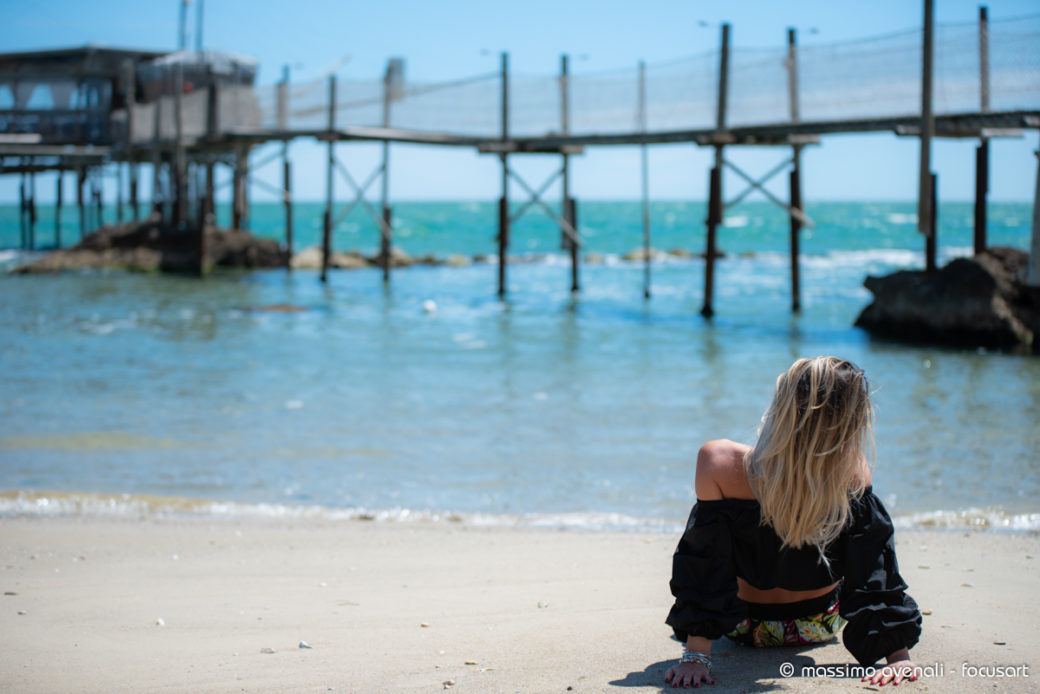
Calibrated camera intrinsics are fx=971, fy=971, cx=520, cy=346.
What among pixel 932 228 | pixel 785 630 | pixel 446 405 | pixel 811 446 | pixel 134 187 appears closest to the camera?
pixel 811 446

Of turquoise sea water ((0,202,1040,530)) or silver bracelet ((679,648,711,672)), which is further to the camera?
turquoise sea water ((0,202,1040,530))

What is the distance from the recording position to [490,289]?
80.7 ft

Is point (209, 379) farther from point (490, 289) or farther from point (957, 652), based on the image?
point (490, 289)

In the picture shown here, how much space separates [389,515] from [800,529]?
3128 mm

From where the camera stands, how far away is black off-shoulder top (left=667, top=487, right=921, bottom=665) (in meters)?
2.69

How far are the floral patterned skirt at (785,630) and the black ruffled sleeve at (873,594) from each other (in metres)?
0.22

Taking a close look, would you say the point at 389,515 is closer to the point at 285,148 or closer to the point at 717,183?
the point at 717,183

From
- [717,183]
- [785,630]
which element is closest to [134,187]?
[717,183]

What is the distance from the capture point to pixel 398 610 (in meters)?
3.63

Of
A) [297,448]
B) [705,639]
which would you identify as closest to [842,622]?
[705,639]

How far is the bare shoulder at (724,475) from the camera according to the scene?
2.75m

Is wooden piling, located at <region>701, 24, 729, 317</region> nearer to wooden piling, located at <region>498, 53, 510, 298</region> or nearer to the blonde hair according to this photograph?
wooden piling, located at <region>498, 53, 510, 298</region>

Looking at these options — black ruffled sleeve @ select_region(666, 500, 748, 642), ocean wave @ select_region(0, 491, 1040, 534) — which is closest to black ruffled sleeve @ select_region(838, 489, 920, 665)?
black ruffled sleeve @ select_region(666, 500, 748, 642)

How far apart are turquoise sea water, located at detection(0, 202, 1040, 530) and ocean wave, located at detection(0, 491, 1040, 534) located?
3cm
